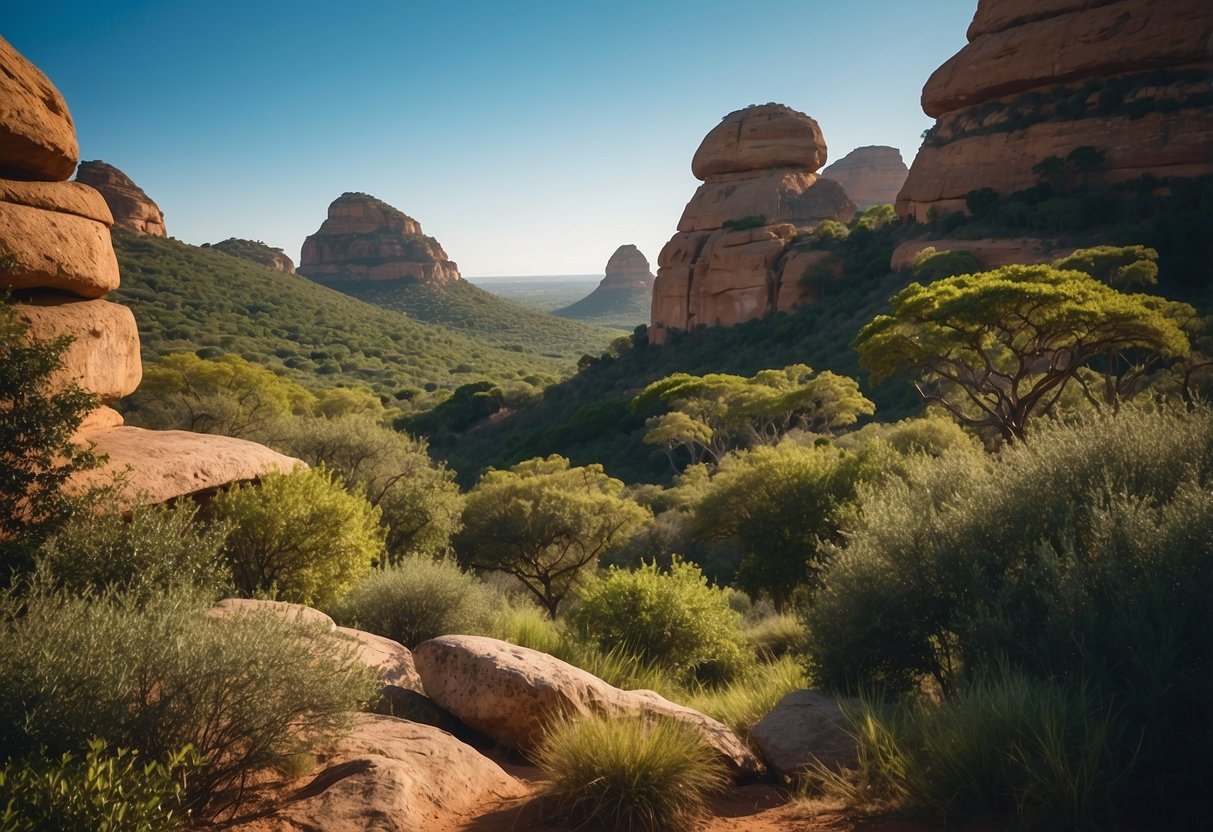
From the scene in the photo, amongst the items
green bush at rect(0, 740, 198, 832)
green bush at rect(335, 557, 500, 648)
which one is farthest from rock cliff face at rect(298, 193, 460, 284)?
green bush at rect(0, 740, 198, 832)

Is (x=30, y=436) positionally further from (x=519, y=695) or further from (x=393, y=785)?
(x=519, y=695)

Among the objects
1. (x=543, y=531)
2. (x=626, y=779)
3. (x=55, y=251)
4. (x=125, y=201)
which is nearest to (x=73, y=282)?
(x=55, y=251)

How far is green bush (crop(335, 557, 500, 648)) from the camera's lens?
33.5 ft

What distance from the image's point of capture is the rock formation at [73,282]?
8.45 metres

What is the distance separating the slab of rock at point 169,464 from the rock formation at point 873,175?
5118 inches

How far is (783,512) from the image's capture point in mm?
15430

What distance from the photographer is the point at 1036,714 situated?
478 cm

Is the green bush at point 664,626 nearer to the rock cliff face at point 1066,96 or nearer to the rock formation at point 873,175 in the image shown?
the rock cliff face at point 1066,96

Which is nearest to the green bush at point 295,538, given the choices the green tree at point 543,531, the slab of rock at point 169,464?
the slab of rock at point 169,464

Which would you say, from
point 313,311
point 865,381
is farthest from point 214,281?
point 865,381

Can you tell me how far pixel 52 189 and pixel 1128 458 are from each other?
38.3ft

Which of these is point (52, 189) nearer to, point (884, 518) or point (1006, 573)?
point (884, 518)

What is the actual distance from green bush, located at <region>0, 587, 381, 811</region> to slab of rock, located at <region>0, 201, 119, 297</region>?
15.5 feet

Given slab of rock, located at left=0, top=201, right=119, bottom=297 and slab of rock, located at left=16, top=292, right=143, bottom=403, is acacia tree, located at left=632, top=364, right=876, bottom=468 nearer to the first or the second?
slab of rock, located at left=16, top=292, right=143, bottom=403
